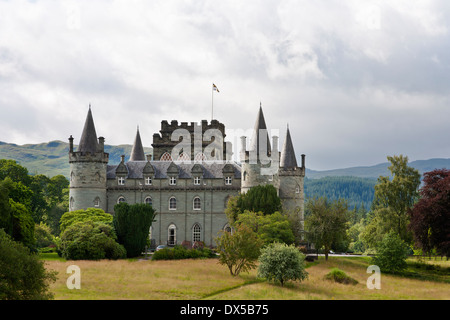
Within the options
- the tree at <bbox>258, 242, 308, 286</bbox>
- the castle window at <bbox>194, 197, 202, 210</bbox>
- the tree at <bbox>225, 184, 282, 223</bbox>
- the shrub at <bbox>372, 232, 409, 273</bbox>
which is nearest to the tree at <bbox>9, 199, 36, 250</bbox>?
the tree at <bbox>258, 242, 308, 286</bbox>

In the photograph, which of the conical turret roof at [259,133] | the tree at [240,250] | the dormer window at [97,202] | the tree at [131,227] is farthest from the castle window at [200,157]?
the tree at [240,250]

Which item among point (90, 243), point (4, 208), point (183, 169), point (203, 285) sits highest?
point (183, 169)

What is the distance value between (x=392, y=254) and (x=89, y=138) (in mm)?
35200

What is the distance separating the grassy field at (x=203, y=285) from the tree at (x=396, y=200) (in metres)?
13.9

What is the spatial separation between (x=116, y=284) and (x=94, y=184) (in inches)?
1171

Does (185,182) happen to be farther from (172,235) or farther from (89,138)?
(89,138)

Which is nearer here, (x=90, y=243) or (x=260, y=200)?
(x=90, y=243)

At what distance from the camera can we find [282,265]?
3191 cm

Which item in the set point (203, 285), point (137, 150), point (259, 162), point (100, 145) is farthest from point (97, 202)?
point (203, 285)

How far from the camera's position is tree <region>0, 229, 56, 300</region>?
20422 mm

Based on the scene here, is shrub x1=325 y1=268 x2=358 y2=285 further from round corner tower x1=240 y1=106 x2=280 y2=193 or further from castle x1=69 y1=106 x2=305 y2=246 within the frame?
round corner tower x1=240 y1=106 x2=280 y2=193

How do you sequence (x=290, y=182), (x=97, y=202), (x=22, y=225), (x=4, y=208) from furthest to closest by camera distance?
(x=97, y=202), (x=290, y=182), (x=22, y=225), (x=4, y=208)

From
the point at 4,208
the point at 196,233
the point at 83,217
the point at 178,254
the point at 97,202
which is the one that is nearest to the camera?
the point at 4,208

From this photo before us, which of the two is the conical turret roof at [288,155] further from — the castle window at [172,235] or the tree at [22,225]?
the tree at [22,225]
